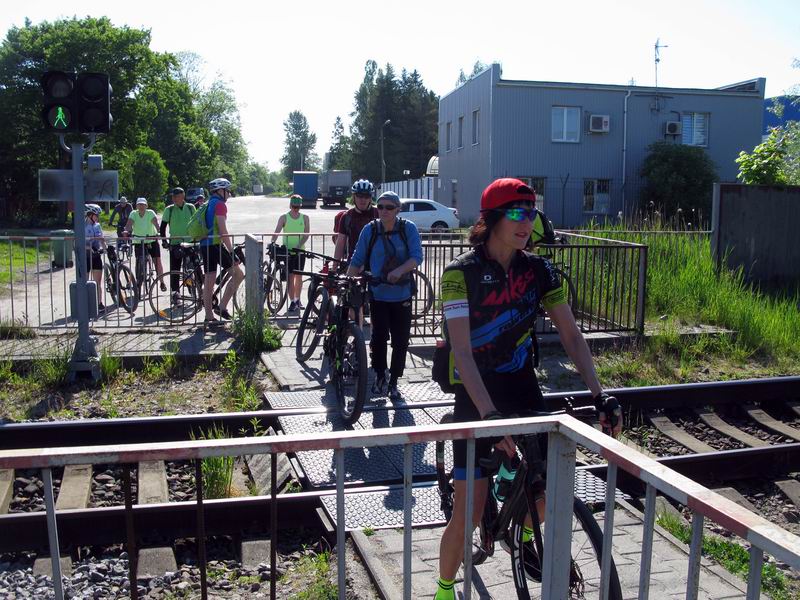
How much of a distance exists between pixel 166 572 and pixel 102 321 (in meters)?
7.54

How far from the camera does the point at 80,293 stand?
889cm

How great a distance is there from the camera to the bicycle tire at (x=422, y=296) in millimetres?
11070

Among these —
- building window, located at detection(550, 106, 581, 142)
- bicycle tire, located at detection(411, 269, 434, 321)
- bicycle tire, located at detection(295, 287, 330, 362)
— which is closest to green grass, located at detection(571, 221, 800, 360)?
bicycle tire, located at detection(411, 269, 434, 321)

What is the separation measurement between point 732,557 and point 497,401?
2.16 metres

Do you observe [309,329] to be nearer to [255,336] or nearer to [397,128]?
[255,336]

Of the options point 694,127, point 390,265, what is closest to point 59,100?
point 390,265

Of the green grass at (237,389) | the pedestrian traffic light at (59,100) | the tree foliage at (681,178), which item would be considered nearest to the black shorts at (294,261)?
the green grass at (237,389)

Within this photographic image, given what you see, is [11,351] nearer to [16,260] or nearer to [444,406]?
[444,406]

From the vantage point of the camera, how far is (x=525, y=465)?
3336 millimetres

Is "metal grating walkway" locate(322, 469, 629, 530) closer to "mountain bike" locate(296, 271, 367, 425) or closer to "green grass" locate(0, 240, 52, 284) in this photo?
"mountain bike" locate(296, 271, 367, 425)

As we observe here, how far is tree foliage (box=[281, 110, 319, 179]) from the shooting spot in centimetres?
18288

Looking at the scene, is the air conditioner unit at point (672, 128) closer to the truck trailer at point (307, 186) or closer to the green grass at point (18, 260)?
the green grass at point (18, 260)

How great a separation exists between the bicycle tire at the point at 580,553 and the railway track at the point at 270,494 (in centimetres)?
143

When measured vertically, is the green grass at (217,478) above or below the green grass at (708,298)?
below
